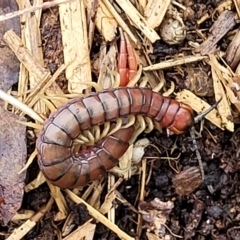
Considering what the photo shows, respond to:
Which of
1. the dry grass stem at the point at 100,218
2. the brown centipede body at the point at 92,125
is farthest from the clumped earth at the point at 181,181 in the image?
the brown centipede body at the point at 92,125

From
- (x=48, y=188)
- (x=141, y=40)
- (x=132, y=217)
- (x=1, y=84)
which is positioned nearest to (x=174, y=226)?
(x=132, y=217)

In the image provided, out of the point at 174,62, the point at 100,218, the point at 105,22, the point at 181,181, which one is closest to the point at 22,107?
the point at 105,22

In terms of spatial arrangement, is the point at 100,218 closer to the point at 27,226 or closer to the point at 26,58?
the point at 27,226

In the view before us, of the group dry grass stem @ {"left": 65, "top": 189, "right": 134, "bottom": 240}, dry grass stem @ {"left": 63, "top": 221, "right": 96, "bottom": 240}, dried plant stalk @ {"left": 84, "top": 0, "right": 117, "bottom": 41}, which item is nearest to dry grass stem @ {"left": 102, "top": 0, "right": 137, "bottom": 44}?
dried plant stalk @ {"left": 84, "top": 0, "right": 117, "bottom": 41}

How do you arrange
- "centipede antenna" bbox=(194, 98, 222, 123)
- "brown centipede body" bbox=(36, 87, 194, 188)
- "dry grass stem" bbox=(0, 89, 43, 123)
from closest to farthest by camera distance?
"brown centipede body" bbox=(36, 87, 194, 188), "dry grass stem" bbox=(0, 89, 43, 123), "centipede antenna" bbox=(194, 98, 222, 123)

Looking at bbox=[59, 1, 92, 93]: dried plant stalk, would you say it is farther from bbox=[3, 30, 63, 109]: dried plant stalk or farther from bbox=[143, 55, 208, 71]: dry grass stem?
bbox=[143, 55, 208, 71]: dry grass stem

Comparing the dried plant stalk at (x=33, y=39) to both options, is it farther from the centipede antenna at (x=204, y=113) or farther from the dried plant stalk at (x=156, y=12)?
the centipede antenna at (x=204, y=113)
